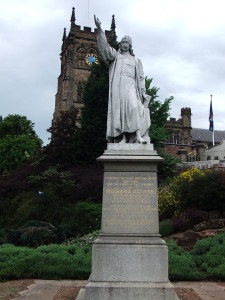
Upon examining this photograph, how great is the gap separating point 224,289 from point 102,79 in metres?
24.4

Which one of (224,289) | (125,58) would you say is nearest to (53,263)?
Result: (224,289)

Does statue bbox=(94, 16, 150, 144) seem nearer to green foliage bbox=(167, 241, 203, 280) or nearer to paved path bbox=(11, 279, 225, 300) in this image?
paved path bbox=(11, 279, 225, 300)

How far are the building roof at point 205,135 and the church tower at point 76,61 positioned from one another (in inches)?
951

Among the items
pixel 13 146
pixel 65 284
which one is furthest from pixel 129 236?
pixel 13 146

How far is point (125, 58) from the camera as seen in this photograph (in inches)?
372

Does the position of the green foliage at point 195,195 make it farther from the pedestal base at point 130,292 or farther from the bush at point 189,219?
the pedestal base at point 130,292

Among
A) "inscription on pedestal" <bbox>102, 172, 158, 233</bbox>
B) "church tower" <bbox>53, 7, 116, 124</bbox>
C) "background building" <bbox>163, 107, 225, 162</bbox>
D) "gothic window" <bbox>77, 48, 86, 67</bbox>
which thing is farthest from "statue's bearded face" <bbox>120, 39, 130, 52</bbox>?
"gothic window" <bbox>77, 48, 86, 67</bbox>

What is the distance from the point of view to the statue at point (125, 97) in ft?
28.9

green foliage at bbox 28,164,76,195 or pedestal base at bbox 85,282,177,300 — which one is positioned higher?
green foliage at bbox 28,164,76,195

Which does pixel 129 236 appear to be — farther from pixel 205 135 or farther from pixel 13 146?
pixel 205 135

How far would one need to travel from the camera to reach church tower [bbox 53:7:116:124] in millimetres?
64262

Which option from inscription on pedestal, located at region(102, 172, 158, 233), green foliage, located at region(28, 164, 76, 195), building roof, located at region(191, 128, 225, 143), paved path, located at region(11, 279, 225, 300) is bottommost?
paved path, located at region(11, 279, 225, 300)

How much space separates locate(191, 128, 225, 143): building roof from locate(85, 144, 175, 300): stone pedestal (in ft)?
218

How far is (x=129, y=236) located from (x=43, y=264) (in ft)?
12.3
